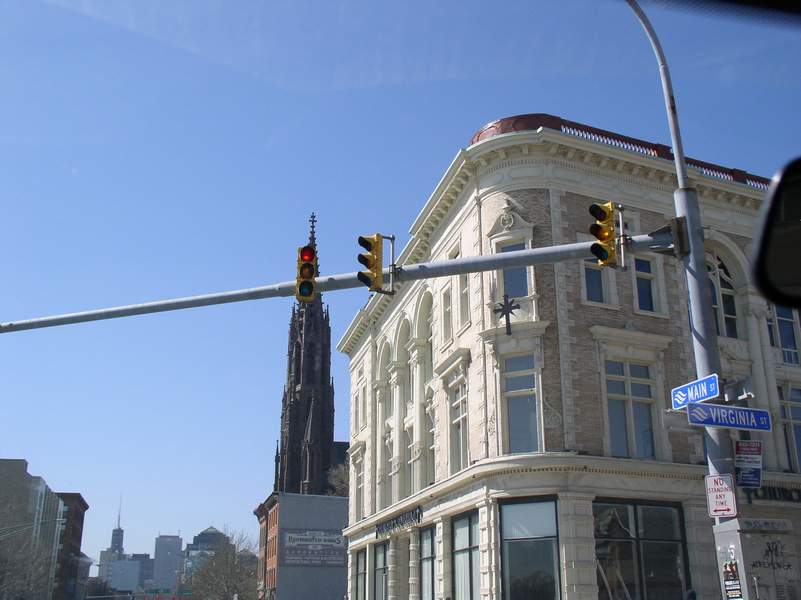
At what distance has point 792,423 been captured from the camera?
29750 mm

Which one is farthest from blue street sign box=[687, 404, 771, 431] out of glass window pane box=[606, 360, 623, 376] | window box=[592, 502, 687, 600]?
glass window pane box=[606, 360, 623, 376]

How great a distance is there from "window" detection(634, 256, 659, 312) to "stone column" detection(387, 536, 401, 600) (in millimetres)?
14702

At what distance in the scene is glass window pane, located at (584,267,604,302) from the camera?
2809 cm

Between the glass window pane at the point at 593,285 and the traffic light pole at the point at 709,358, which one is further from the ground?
the glass window pane at the point at 593,285

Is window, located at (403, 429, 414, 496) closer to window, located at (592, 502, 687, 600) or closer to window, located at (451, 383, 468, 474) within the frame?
window, located at (451, 383, 468, 474)

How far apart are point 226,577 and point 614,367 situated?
7821 centimetres

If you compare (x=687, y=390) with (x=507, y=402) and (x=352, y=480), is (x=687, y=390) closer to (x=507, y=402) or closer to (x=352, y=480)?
(x=507, y=402)

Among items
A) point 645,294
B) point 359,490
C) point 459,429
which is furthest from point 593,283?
point 359,490

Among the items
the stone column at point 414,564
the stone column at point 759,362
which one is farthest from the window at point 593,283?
the stone column at point 414,564

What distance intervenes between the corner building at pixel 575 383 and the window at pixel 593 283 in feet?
0.21

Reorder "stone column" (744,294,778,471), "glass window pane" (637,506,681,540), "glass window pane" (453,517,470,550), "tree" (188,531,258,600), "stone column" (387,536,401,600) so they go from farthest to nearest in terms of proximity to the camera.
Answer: "tree" (188,531,258,600), "stone column" (387,536,401,600), "stone column" (744,294,778,471), "glass window pane" (453,517,470,550), "glass window pane" (637,506,681,540)

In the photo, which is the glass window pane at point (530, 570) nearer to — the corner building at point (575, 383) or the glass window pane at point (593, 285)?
the corner building at point (575, 383)

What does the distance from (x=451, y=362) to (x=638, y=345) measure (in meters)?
6.35

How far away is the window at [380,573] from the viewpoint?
37.1 meters
